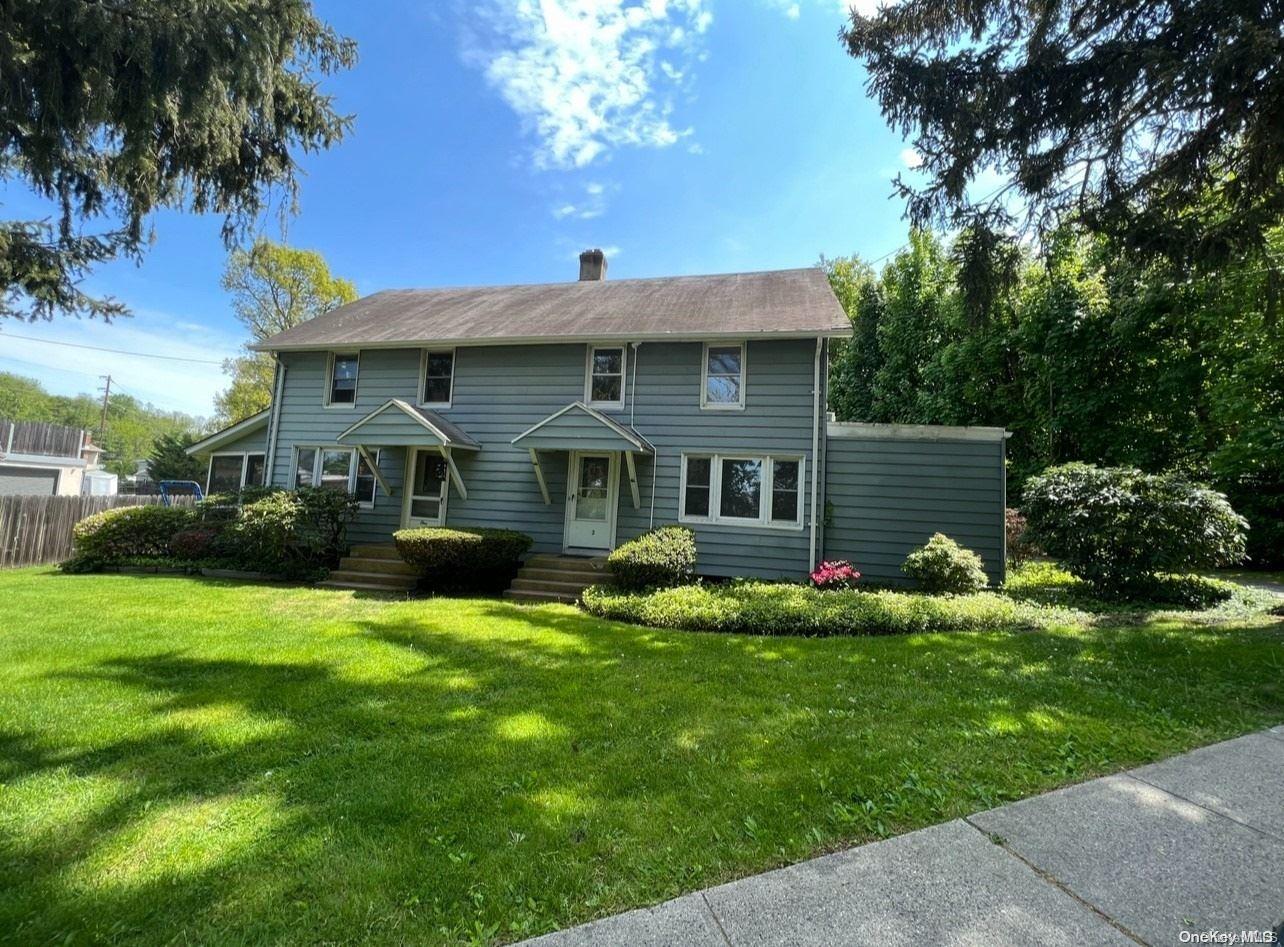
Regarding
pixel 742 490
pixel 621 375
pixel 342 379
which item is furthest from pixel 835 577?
pixel 342 379

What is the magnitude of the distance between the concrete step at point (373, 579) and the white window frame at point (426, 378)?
3843 mm

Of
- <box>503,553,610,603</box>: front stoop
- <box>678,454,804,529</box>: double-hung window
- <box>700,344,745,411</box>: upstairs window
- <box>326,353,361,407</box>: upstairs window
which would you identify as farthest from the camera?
<box>326,353,361,407</box>: upstairs window

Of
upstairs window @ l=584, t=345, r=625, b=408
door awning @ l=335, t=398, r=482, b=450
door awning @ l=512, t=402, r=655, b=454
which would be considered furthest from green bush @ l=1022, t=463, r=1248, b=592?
door awning @ l=335, t=398, r=482, b=450

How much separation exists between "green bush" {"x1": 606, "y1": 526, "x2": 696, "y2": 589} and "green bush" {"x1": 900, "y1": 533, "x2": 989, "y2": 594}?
12.4 ft

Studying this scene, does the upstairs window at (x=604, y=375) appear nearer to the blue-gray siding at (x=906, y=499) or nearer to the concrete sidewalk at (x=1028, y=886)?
the blue-gray siding at (x=906, y=499)

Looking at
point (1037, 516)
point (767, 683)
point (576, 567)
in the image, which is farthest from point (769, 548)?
point (767, 683)

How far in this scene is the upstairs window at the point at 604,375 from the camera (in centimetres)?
1121

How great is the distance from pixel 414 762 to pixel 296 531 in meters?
9.08

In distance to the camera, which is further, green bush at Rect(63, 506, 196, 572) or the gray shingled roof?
green bush at Rect(63, 506, 196, 572)

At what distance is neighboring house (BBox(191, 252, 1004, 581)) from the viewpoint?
33.0 feet

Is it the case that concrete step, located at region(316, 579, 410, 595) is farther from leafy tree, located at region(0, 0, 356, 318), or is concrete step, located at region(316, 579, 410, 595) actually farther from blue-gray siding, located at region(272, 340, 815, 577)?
leafy tree, located at region(0, 0, 356, 318)

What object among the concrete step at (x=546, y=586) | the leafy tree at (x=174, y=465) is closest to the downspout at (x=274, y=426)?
the concrete step at (x=546, y=586)

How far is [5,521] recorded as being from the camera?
11.1 m

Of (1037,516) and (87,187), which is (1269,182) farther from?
(87,187)
